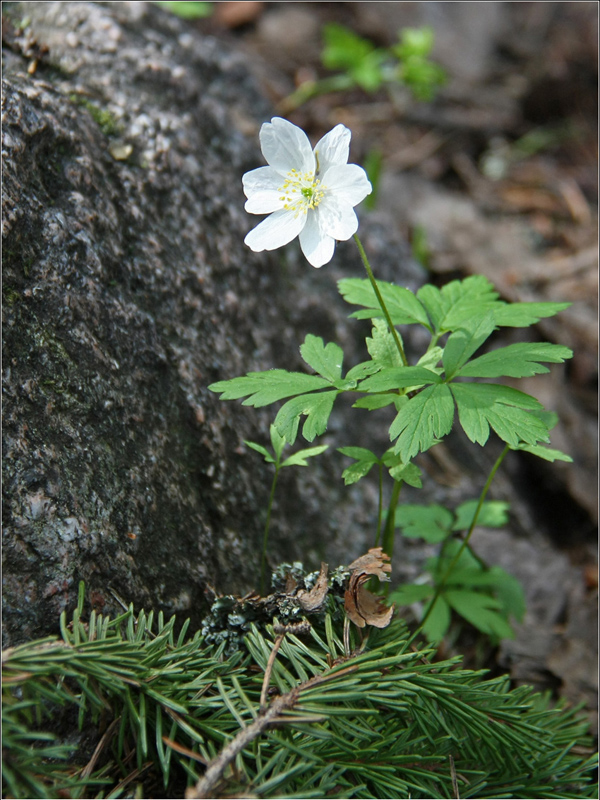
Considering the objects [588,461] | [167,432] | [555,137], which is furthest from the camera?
[555,137]

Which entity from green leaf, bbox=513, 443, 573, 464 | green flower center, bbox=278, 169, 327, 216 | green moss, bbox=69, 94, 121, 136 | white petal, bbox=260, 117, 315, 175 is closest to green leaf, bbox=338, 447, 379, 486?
green leaf, bbox=513, 443, 573, 464

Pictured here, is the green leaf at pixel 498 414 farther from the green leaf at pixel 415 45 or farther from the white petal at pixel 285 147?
the green leaf at pixel 415 45

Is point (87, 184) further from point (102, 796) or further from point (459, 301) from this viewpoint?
point (102, 796)

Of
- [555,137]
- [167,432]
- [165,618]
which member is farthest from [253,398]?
[555,137]

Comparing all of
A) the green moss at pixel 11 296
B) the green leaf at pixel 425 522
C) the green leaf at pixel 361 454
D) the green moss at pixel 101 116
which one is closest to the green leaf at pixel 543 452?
the green leaf at pixel 361 454

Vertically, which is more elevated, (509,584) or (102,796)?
(102,796)

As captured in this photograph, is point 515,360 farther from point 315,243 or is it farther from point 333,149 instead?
point 333,149

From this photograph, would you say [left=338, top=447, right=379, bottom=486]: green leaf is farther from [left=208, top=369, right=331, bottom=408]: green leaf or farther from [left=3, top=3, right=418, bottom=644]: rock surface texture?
[left=3, top=3, right=418, bottom=644]: rock surface texture
